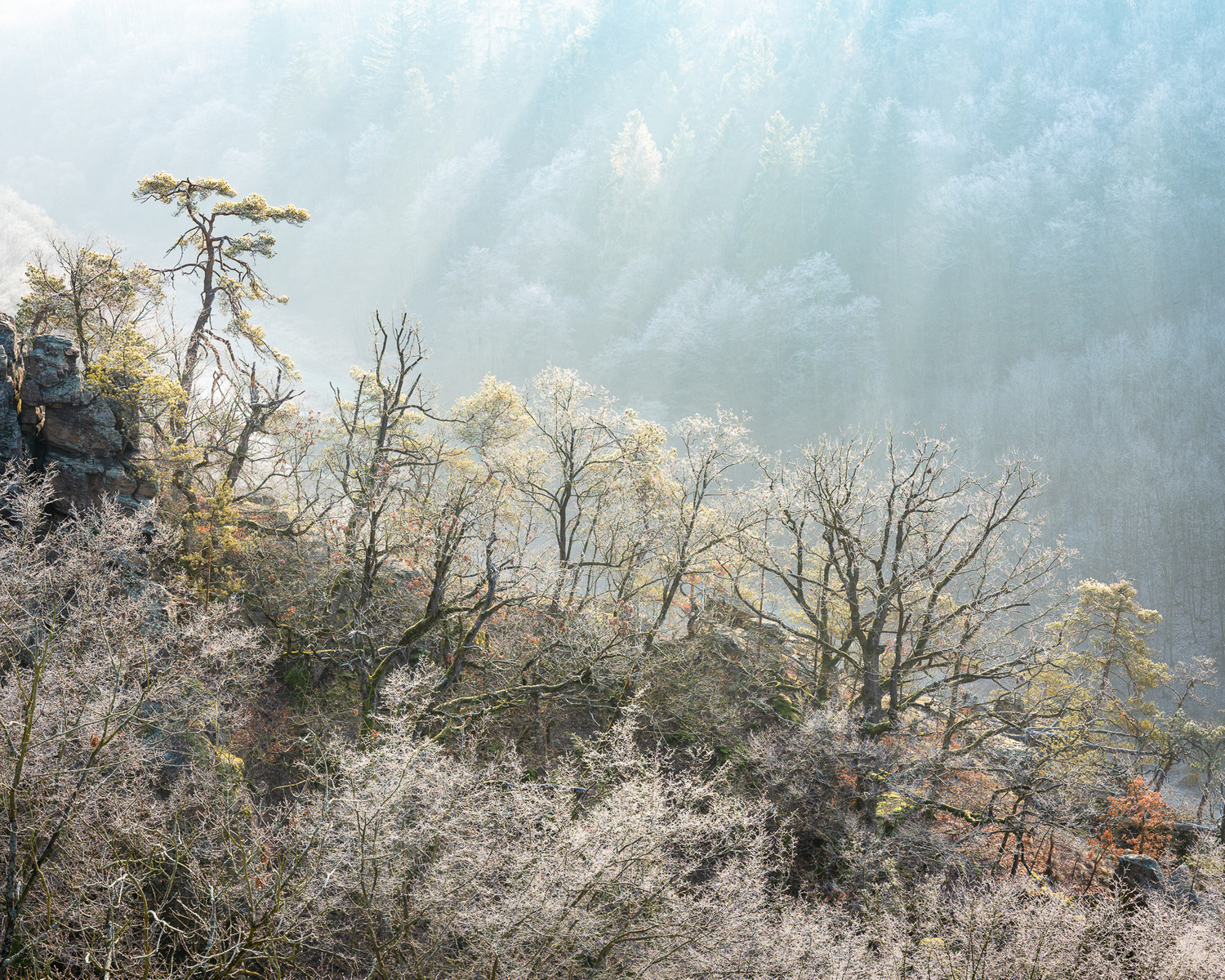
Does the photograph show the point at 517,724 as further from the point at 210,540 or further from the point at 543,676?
the point at 210,540

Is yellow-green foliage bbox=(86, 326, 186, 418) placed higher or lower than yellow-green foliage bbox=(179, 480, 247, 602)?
higher

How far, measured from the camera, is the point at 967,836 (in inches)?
563

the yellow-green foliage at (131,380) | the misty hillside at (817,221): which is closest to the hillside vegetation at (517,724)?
the yellow-green foliage at (131,380)

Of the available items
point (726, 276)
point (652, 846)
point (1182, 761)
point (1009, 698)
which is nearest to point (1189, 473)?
point (1182, 761)

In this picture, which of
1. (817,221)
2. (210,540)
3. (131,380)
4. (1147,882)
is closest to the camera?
(1147,882)

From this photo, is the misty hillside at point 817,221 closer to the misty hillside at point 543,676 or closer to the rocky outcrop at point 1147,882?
the misty hillside at point 543,676

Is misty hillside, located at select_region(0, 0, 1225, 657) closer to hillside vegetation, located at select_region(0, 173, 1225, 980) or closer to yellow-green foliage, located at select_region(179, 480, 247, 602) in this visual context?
hillside vegetation, located at select_region(0, 173, 1225, 980)

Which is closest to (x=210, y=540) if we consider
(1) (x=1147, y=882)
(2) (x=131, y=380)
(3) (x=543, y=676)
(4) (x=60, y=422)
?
(4) (x=60, y=422)

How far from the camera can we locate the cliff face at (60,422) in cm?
1424

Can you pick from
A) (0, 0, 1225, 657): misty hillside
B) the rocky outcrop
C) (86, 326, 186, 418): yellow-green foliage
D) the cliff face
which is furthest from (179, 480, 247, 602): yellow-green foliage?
(0, 0, 1225, 657): misty hillside

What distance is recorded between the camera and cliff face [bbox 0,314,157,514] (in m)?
14.2

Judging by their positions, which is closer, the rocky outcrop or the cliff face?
the rocky outcrop

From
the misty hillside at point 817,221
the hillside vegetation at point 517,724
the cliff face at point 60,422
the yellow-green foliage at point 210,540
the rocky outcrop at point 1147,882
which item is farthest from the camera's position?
the misty hillside at point 817,221

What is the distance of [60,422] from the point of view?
1487cm
